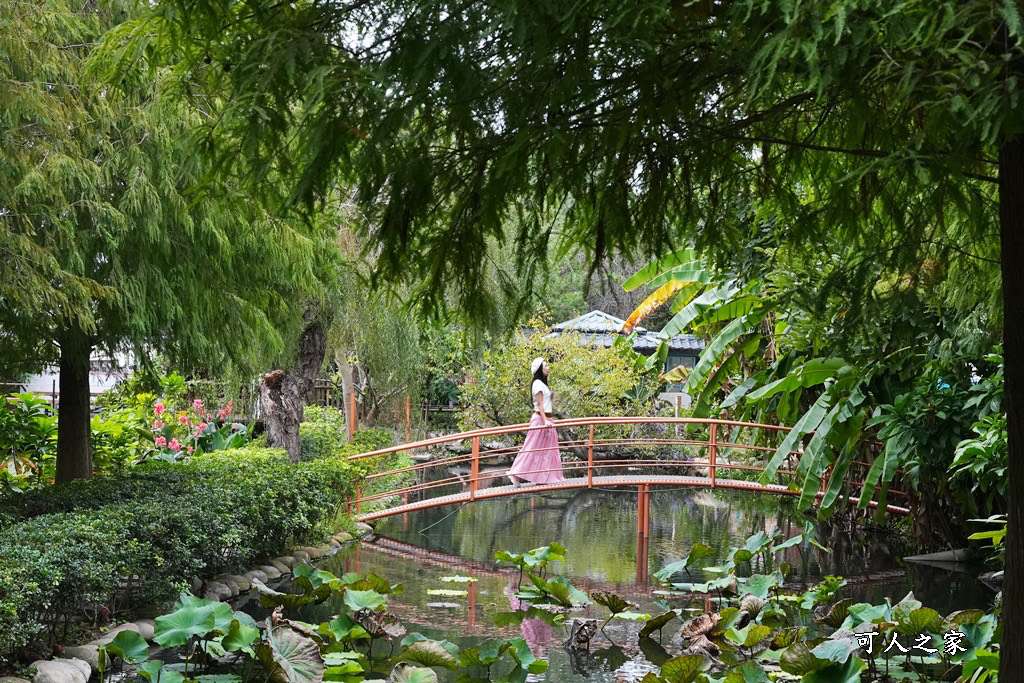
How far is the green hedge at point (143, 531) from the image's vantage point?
537 centimetres

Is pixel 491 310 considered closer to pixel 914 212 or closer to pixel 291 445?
pixel 914 212

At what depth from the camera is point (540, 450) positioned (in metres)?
13.1

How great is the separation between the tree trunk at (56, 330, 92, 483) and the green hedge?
17.4 inches

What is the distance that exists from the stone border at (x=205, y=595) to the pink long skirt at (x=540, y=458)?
2.07 meters

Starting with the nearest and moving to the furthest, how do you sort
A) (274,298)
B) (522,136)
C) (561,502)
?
(522,136) < (274,298) < (561,502)

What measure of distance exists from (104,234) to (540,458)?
750 centimetres

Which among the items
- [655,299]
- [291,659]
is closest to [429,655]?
[291,659]

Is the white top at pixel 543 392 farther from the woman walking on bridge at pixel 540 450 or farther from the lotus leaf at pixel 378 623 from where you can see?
the lotus leaf at pixel 378 623

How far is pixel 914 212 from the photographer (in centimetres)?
384

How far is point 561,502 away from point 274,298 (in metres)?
8.87

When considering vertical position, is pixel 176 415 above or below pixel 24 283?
below

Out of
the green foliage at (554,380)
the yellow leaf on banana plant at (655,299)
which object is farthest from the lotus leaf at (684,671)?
the green foliage at (554,380)

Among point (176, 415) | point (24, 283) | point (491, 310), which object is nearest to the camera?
point (491, 310)

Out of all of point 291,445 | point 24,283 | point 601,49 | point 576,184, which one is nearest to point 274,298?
point 24,283
